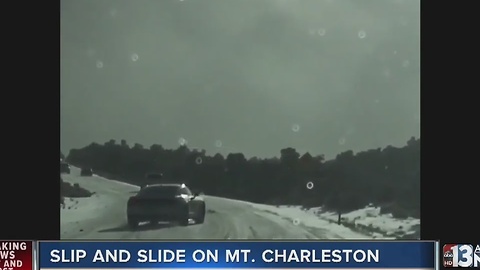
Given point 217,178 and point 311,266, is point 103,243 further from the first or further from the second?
point 311,266

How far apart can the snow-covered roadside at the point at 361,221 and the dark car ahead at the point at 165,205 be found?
531 millimetres

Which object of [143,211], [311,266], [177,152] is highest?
[177,152]

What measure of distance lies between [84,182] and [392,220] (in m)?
2.75
